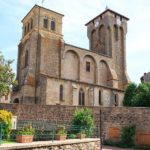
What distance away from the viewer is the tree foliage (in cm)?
3170

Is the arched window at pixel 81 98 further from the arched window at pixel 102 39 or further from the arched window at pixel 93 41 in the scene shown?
the arched window at pixel 93 41

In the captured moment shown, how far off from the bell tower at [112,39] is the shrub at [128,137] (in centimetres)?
2377

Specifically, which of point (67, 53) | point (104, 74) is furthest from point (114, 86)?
point (67, 53)

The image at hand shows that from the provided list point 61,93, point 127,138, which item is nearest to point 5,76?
point 61,93

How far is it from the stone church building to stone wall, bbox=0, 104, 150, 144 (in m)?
8.51

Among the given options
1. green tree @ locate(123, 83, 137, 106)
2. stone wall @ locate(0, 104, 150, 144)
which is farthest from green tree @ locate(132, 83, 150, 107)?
stone wall @ locate(0, 104, 150, 144)

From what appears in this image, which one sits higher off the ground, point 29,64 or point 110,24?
point 110,24

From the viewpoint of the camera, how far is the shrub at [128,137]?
73.9ft

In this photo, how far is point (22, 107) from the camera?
2542cm

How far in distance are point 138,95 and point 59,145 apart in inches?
812

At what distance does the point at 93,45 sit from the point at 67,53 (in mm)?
11471

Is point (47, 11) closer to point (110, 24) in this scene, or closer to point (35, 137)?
point (110, 24)

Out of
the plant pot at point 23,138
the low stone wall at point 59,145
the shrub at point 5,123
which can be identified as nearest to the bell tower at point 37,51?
the low stone wall at point 59,145

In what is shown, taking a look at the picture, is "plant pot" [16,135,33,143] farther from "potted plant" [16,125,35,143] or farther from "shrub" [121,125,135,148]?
"shrub" [121,125,135,148]
